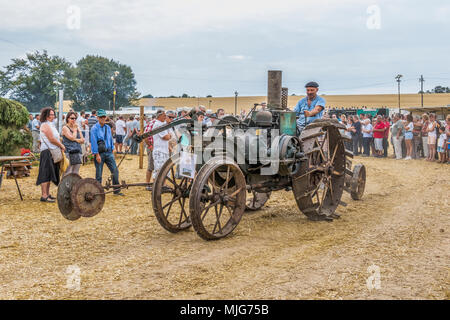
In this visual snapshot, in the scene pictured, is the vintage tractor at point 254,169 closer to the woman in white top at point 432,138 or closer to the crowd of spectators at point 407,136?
the crowd of spectators at point 407,136

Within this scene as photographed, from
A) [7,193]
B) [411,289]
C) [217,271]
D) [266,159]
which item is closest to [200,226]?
[217,271]

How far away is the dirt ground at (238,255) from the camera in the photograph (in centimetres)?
401

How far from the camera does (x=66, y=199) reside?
202 inches

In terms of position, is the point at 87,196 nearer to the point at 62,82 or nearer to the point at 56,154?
the point at 56,154

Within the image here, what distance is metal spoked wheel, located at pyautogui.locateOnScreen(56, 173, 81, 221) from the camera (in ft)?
16.7

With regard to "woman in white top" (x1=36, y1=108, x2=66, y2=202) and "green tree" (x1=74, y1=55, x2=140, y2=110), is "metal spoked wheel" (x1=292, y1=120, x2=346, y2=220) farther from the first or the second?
"green tree" (x1=74, y1=55, x2=140, y2=110)

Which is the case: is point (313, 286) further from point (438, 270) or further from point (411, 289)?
point (438, 270)

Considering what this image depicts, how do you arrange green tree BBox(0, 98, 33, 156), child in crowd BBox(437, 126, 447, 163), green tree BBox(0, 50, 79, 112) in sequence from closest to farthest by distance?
green tree BBox(0, 98, 33, 156) → child in crowd BBox(437, 126, 447, 163) → green tree BBox(0, 50, 79, 112)

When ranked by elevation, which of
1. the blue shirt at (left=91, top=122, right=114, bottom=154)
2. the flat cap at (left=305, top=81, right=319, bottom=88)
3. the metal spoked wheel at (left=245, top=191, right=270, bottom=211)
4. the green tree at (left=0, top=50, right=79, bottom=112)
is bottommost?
the metal spoked wheel at (left=245, top=191, right=270, bottom=211)

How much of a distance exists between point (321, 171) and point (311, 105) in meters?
1.38

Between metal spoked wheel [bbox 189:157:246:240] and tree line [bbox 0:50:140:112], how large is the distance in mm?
50244

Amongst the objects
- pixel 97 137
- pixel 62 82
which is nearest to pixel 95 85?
pixel 62 82

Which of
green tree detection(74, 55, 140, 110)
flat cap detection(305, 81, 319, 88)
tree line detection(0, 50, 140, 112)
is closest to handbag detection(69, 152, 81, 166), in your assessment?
flat cap detection(305, 81, 319, 88)

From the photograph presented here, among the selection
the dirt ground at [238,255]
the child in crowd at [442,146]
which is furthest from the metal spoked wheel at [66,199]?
the child in crowd at [442,146]
